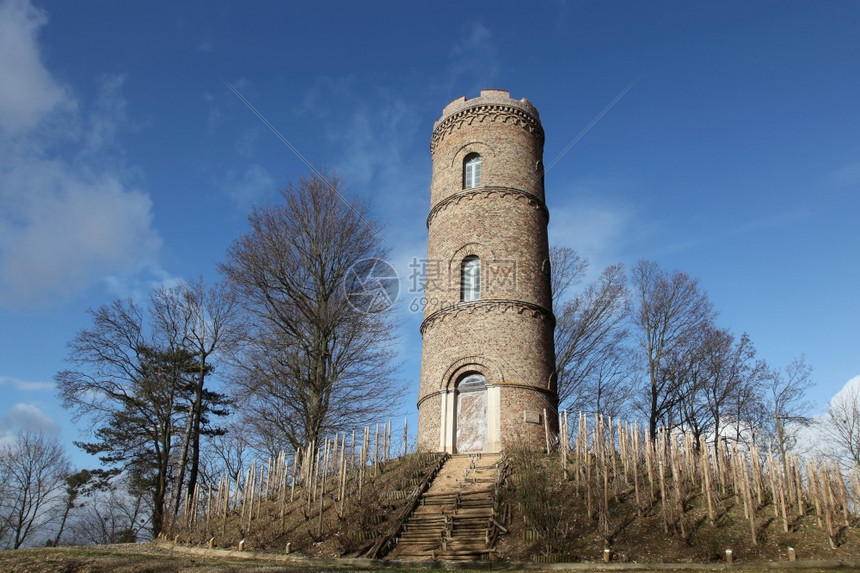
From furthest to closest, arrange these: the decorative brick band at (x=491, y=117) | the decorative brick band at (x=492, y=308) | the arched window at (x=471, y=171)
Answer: the decorative brick band at (x=491, y=117) < the arched window at (x=471, y=171) < the decorative brick band at (x=492, y=308)

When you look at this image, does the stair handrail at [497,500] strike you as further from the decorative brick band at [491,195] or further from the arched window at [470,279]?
the decorative brick band at [491,195]

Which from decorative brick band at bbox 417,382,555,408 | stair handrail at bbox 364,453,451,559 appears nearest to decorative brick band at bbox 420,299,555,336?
decorative brick band at bbox 417,382,555,408

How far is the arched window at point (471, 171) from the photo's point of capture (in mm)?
21156

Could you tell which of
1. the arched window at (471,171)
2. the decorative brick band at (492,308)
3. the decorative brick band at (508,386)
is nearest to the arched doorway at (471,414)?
the decorative brick band at (508,386)

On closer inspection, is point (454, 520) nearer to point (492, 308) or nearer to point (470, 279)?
point (492, 308)

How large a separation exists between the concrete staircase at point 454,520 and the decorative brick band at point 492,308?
182 inches

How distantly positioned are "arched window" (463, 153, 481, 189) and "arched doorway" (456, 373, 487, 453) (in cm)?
622

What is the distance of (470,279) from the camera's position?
19.8m

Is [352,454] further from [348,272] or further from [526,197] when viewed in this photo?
[526,197]

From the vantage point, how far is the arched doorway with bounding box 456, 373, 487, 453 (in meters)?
17.8

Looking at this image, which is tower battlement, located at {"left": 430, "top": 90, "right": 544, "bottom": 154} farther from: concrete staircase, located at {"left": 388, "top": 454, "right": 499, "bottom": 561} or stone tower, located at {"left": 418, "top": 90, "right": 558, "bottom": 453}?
concrete staircase, located at {"left": 388, "top": 454, "right": 499, "bottom": 561}

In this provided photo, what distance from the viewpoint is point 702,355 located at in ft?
84.7

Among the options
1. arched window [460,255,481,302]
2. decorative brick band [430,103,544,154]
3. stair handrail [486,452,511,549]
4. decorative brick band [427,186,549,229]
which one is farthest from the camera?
decorative brick band [430,103,544,154]

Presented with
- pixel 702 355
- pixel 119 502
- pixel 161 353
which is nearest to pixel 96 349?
pixel 161 353
